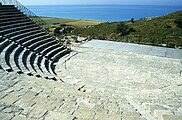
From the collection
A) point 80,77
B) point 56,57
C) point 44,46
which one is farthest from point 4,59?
point 44,46

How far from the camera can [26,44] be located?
16750 millimetres

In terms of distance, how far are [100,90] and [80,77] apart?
288 centimetres

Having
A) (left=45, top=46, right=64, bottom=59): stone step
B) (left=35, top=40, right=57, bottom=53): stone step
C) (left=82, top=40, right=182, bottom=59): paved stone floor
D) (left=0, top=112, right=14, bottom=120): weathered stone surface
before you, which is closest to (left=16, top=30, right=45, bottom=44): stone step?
(left=35, top=40, right=57, bottom=53): stone step

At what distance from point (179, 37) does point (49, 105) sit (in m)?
30.2

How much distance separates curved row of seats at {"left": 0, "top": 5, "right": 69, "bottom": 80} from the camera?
13.8 meters

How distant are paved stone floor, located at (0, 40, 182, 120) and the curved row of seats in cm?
112

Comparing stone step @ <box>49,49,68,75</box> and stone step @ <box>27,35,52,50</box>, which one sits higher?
stone step @ <box>27,35,52,50</box>

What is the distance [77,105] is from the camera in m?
7.01

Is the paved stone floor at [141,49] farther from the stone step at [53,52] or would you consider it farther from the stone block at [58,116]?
the stone block at [58,116]

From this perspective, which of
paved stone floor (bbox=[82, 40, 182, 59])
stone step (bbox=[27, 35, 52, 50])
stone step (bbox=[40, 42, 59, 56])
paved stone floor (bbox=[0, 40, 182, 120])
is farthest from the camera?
paved stone floor (bbox=[82, 40, 182, 59])

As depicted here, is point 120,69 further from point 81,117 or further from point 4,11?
point 4,11

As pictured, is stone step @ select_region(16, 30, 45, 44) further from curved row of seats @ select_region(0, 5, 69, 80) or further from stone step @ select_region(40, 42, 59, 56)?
stone step @ select_region(40, 42, 59, 56)

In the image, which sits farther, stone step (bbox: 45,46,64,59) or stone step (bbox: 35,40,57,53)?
stone step (bbox: 45,46,64,59)

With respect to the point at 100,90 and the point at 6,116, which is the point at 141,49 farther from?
the point at 6,116
